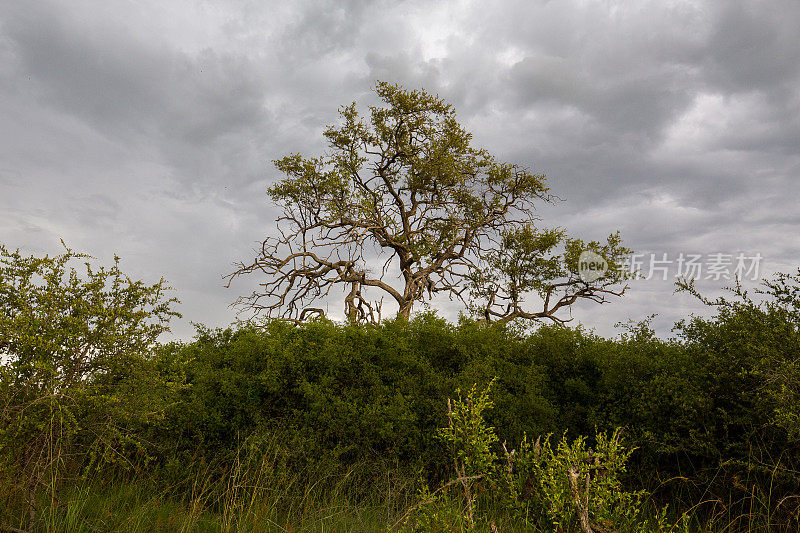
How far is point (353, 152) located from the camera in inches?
Result: 724

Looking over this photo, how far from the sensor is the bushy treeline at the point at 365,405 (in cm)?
652

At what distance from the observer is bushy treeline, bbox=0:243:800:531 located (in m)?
6.52

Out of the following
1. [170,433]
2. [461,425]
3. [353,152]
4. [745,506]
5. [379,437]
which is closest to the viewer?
[461,425]

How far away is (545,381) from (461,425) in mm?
5260

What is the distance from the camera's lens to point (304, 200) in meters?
17.6

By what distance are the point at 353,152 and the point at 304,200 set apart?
7.64ft

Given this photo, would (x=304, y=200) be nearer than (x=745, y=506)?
No

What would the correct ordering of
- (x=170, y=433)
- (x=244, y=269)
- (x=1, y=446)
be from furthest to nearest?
(x=244, y=269)
(x=170, y=433)
(x=1, y=446)

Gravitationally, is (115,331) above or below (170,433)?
above

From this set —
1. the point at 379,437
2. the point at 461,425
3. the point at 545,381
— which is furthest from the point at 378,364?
the point at 461,425

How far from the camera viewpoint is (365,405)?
26.4ft

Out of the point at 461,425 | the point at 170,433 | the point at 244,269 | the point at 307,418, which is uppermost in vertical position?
the point at 244,269

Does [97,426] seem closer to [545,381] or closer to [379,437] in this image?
[379,437]

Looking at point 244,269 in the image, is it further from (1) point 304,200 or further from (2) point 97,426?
(2) point 97,426
